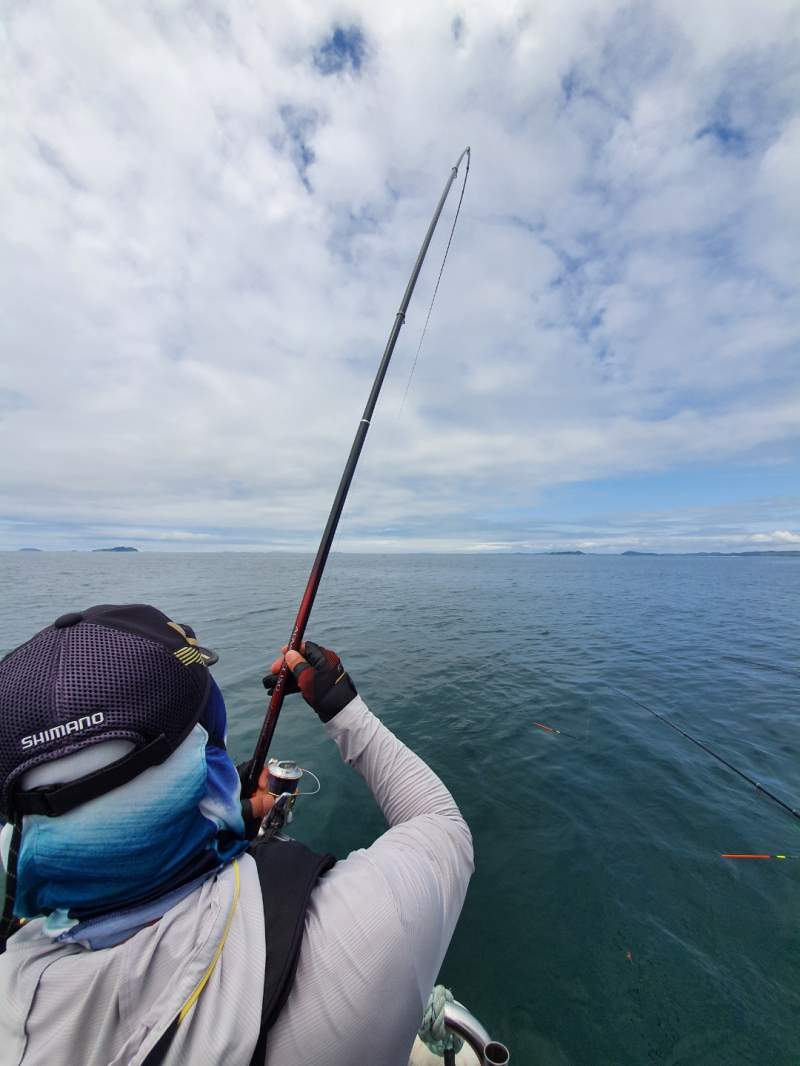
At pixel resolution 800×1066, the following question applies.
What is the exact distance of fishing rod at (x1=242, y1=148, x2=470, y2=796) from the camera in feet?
12.2

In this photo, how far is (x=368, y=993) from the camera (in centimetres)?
134

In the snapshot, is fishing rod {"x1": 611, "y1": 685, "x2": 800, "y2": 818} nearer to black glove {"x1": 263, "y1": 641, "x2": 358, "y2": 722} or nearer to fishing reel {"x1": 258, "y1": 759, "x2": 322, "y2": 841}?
fishing reel {"x1": 258, "y1": 759, "x2": 322, "y2": 841}

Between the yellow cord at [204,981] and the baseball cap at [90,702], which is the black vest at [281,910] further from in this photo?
the baseball cap at [90,702]

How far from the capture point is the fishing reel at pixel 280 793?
3262mm

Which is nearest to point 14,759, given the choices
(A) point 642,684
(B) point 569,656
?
(A) point 642,684

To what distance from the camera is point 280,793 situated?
354cm

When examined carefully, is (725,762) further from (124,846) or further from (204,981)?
(124,846)

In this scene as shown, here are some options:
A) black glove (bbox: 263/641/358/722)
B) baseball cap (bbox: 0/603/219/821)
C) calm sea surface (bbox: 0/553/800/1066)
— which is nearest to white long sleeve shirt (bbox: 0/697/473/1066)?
baseball cap (bbox: 0/603/219/821)

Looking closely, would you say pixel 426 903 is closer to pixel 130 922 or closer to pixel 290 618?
pixel 130 922

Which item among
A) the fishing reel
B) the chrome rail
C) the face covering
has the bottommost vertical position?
the chrome rail

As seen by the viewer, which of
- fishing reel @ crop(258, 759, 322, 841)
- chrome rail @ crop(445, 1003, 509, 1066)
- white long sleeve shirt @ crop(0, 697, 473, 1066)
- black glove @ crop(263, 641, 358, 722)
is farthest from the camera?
fishing reel @ crop(258, 759, 322, 841)

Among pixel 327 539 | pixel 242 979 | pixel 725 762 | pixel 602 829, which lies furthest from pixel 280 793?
pixel 725 762

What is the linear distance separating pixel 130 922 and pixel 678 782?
343 inches

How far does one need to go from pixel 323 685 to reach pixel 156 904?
55.5 inches
